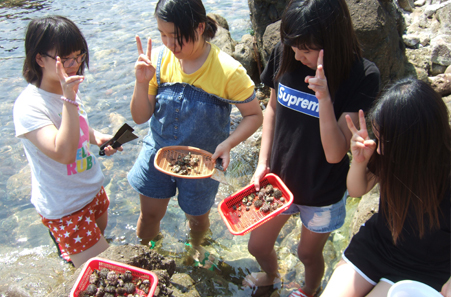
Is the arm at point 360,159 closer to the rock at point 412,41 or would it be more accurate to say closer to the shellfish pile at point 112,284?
the shellfish pile at point 112,284

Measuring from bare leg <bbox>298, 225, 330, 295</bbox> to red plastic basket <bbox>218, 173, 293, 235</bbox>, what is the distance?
0.33 m

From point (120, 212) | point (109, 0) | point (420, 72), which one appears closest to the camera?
point (120, 212)

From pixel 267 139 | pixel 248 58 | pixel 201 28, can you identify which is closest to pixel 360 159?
pixel 267 139

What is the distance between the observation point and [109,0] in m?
13.0

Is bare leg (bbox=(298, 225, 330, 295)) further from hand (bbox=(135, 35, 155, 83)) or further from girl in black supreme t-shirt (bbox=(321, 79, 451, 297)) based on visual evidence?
hand (bbox=(135, 35, 155, 83))

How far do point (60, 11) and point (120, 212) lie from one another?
33.2ft

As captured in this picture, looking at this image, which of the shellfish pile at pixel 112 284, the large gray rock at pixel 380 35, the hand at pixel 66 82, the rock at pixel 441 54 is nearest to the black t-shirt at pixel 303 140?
the shellfish pile at pixel 112 284

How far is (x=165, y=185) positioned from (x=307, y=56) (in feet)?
5.04

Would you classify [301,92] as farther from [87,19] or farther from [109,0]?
[109,0]

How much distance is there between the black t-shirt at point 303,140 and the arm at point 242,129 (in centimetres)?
23

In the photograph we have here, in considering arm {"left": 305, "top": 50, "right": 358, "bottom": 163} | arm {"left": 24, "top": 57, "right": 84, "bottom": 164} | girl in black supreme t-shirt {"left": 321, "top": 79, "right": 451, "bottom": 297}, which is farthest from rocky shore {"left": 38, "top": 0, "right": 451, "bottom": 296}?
arm {"left": 305, "top": 50, "right": 358, "bottom": 163}

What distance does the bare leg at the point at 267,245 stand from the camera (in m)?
2.63

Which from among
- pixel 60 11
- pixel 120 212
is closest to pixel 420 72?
pixel 120 212

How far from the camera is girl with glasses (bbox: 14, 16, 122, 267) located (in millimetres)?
2283
